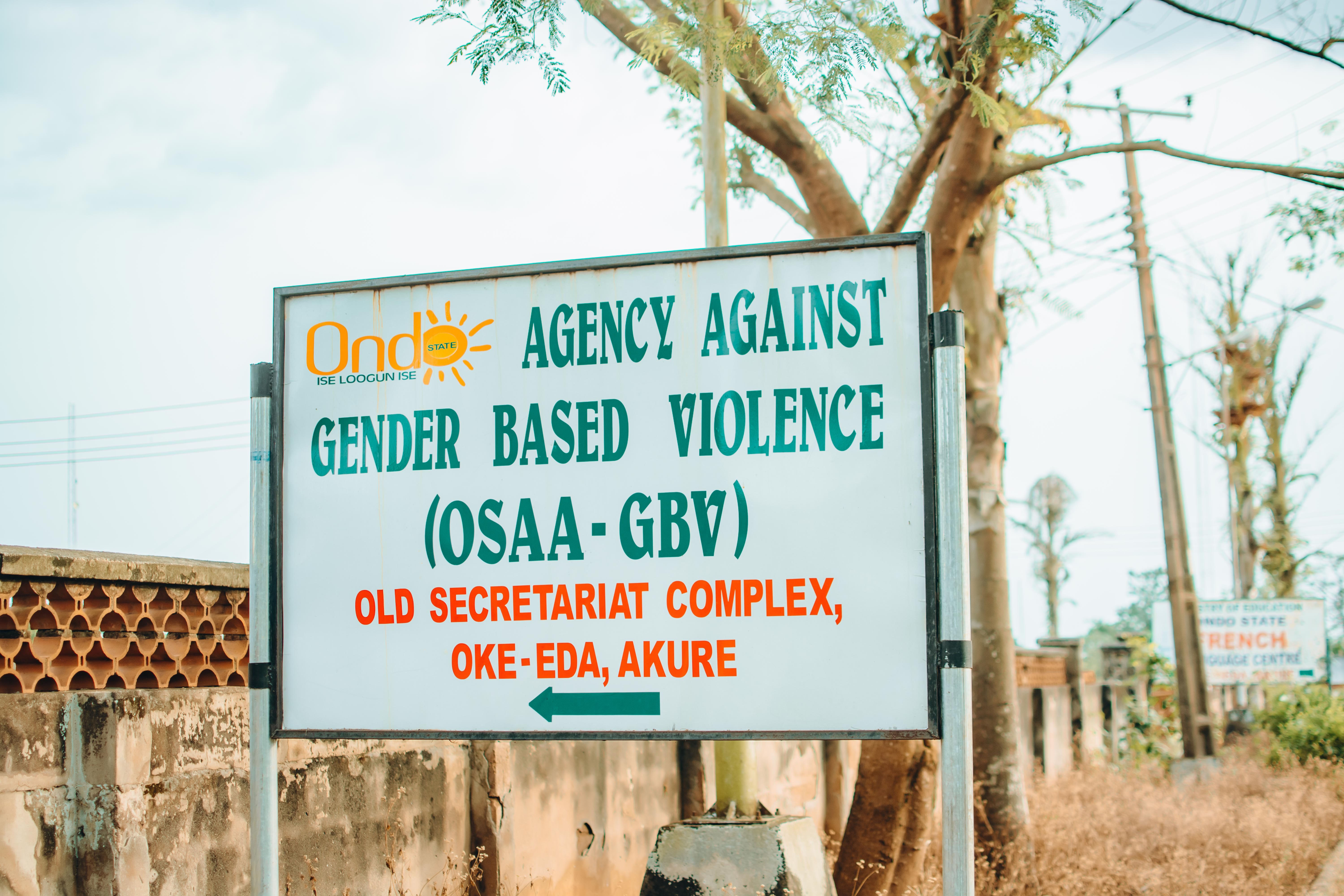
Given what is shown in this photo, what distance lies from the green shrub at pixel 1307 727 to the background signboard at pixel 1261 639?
4.67ft

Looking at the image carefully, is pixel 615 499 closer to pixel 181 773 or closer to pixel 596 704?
pixel 596 704

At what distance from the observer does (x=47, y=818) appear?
3908mm

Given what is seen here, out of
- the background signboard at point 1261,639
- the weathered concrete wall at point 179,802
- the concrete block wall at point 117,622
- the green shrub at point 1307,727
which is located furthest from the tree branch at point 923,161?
the background signboard at point 1261,639

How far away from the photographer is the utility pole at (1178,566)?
15.2 metres

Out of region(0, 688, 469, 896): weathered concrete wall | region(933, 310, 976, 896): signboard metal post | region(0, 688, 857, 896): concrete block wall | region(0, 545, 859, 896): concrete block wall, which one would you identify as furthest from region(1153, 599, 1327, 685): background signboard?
region(933, 310, 976, 896): signboard metal post

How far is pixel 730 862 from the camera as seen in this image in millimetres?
5340

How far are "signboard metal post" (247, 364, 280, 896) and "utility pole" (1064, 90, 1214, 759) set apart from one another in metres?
13.2

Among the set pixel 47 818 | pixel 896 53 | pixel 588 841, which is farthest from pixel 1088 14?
pixel 47 818

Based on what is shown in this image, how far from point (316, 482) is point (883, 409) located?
1837 mm

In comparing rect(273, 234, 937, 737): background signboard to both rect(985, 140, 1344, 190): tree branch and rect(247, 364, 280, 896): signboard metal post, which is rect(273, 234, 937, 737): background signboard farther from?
rect(985, 140, 1344, 190): tree branch

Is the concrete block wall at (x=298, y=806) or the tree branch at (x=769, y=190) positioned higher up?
the tree branch at (x=769, y=190)

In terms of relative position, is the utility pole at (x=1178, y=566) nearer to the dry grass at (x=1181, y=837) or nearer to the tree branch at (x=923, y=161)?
the dry grass at (x=1181, y=837)

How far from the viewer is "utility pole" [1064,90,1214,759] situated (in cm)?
1525

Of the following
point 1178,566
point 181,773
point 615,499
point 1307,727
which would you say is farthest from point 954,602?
point 1307,727
